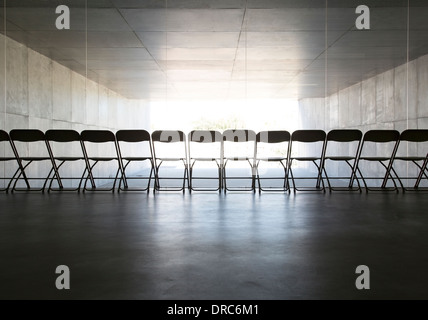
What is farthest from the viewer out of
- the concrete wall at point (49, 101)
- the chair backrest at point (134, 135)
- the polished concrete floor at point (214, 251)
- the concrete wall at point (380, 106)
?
the concrete wall at point (380, 106)

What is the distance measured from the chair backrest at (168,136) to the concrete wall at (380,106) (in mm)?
4506

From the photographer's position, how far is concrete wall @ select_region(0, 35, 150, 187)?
5898 millimetres

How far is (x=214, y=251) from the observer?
2010mm

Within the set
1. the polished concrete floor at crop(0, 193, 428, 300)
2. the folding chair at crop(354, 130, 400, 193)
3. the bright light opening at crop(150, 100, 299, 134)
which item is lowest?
the polished concrete floor at crop(0, 193, 428, 300)

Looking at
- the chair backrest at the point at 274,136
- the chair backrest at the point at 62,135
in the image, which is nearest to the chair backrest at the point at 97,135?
the chair backrest at the point at 62,135

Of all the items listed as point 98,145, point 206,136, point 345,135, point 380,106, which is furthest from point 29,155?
point 380,106

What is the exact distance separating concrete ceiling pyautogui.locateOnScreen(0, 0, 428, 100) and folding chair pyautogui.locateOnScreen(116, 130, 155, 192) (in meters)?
1.57

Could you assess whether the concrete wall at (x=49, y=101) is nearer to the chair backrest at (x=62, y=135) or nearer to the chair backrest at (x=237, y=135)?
the chair backrest at (x=62, y=135)

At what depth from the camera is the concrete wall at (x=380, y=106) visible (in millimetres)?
6906

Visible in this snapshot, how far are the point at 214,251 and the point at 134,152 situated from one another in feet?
27.8

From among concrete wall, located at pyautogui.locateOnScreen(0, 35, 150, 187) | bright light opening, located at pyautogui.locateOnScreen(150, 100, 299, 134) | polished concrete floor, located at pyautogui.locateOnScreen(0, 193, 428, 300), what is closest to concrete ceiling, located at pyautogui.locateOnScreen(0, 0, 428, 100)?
concrete wall, located at pyautogui.locateOnScreen(0, 35, 150, 187)

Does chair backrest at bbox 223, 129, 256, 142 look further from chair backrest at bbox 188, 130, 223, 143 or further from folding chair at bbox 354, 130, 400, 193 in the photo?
folding chair at bbox 354, 130, 400, 193

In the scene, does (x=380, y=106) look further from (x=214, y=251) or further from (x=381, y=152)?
(x=214, y=251)
